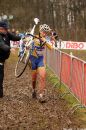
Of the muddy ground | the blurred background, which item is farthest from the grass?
the blurred background

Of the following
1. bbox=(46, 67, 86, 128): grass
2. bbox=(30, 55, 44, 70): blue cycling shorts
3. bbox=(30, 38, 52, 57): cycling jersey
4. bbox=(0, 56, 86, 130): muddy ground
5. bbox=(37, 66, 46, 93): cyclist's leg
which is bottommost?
Result: bbox=(46, 67, 86, 128): grass

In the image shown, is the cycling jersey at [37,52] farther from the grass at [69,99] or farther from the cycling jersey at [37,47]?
the grass at [69,99]

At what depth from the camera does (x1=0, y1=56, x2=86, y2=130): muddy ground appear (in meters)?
9.51

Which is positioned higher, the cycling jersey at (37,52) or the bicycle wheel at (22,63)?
the cycling jersey at (37,52)

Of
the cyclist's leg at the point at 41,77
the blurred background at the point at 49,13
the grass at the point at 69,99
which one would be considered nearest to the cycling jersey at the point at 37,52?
the cyclist's leg at the point at 41,77

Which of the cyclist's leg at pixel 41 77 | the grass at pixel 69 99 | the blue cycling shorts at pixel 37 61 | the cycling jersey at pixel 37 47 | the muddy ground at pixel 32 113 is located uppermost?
the cycling jersey at pixel 37 47

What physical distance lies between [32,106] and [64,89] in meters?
3.40

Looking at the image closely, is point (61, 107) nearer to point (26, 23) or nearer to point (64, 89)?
point (64, 89)

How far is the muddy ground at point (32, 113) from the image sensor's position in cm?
951

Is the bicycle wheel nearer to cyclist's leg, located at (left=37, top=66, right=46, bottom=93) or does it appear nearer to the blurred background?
cyclist's leg, located at (left=37, top=66, right=46, bottom=93)

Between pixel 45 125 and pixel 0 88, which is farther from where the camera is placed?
pixel 0 88

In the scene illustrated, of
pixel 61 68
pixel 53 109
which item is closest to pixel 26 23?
pixel 61 68

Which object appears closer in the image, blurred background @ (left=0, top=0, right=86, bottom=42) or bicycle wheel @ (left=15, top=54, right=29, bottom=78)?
bicycle wheel @ (left=15, top=54, right=29, bottom=78)

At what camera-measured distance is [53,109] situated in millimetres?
11375
